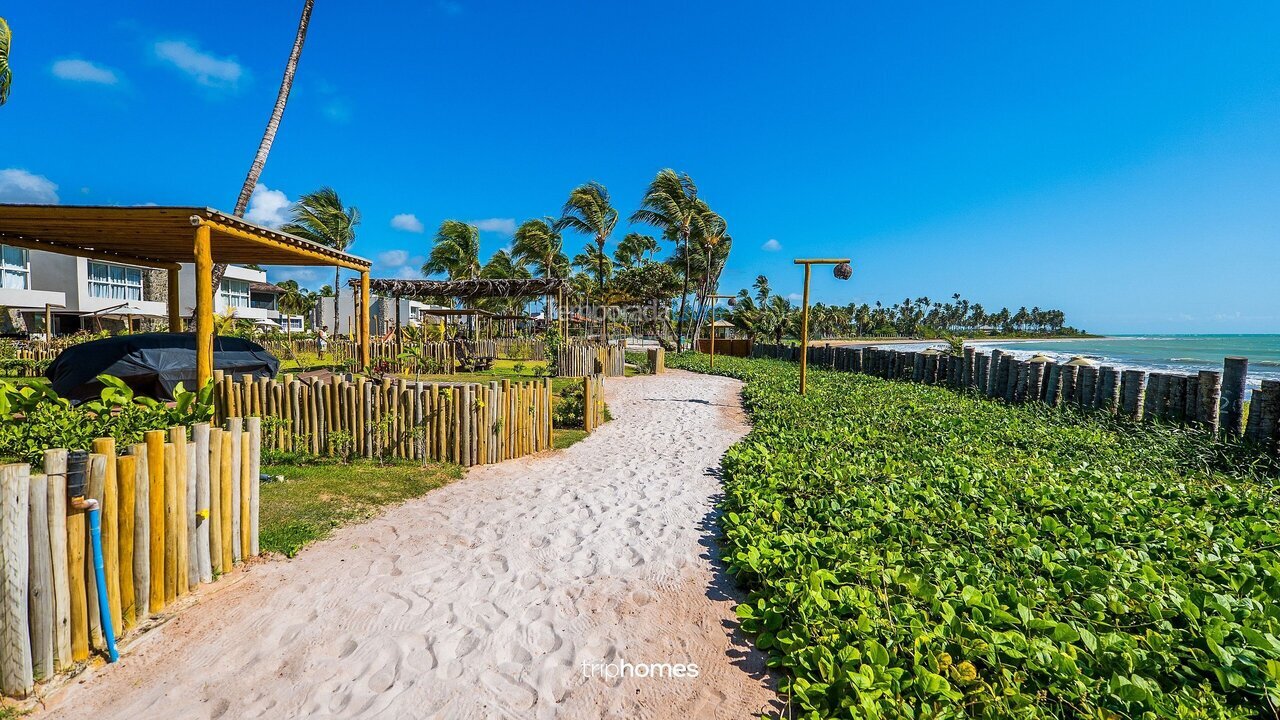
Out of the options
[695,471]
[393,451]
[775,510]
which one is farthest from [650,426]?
[775,510]

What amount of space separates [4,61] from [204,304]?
416 inches

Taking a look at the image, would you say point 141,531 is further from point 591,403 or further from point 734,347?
point 734,347

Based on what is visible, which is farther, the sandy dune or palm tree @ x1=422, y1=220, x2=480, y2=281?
palm tree @ x1=422, y1=220, x2=480, y2=281

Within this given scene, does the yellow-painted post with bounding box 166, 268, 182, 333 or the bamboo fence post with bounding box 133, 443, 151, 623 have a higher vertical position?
the yellow-painted post with bounding box 166, 268, 182, 333

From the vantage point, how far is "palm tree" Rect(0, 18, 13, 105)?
10930mm

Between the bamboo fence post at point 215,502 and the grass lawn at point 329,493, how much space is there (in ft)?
1.65

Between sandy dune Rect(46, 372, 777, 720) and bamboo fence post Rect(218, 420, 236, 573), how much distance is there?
0.24m

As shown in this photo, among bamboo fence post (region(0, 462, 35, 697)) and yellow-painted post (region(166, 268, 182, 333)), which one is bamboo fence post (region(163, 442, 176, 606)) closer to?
bamboo fence post (region(0, 462, 35, 697))

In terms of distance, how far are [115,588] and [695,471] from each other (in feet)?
18.5

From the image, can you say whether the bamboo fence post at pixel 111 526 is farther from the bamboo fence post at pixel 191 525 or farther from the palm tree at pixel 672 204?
the palm tree at pixel 672 204

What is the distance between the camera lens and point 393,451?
23.2 ft

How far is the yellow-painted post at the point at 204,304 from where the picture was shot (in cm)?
679

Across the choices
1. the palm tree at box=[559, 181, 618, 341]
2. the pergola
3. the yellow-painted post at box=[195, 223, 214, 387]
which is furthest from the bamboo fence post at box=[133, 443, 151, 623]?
the palm tree at box=[559, 181, 618, 341]

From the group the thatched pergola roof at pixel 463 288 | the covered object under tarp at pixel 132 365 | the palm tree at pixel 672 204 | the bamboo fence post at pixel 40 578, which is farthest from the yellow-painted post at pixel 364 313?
the palm tree at pixel 672 204
